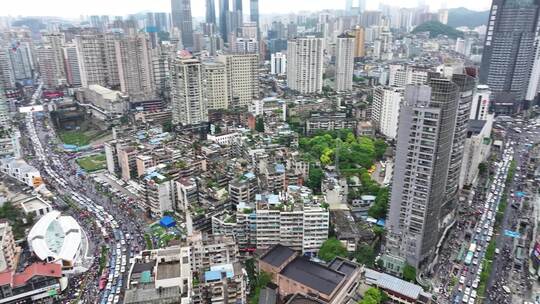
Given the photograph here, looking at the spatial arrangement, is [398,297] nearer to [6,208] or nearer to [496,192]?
[496,192]

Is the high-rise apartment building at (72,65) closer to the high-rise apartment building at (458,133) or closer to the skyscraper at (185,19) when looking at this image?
the skyscraper at (185,19)

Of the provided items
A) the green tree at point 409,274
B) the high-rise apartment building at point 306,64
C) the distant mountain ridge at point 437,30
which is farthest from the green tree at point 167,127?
the distant mountain ridge at point 437,30

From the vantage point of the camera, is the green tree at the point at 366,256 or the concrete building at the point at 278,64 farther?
the concrete building at the point at 278,64

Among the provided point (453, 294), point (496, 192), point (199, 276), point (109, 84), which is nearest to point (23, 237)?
point (199, 276)

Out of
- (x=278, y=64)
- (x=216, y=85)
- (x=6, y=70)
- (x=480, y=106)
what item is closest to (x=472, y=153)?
(x=480, y=106)

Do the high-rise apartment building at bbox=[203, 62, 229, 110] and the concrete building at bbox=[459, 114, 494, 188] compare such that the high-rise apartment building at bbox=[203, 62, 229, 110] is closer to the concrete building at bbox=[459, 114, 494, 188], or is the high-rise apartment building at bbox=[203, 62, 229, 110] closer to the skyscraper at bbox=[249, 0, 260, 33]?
the concrete building at bbox=[459, 114, 494, 188]

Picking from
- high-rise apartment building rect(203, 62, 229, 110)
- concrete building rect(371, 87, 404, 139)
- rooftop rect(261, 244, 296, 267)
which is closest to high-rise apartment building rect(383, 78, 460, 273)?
rooftop rect(261, 244, 296, 267)

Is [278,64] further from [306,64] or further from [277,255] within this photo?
[277,255]
